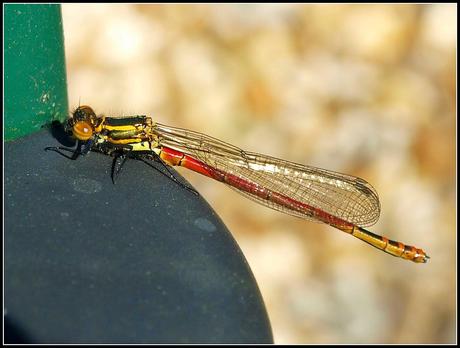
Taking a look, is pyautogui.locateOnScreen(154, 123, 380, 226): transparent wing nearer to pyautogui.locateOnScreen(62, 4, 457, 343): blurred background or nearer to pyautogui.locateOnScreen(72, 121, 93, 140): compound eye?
pyautogui.locateOnScreen(72, 121, 93, 140): compound eye

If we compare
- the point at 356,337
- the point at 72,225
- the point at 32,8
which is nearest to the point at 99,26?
the point at 356,337

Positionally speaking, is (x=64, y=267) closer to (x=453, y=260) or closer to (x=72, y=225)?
(x=72, y=225)

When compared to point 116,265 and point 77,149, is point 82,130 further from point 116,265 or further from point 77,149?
point 116,265

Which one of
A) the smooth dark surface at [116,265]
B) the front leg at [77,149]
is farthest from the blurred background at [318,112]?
the smooth dark surface at [116,265]

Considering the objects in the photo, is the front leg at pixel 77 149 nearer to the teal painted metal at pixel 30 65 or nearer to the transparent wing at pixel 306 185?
the teal painted metal at pixel 30 65

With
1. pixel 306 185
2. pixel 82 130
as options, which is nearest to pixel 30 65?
pixel 82 130

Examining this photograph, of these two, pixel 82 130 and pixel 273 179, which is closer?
pixel 82 130

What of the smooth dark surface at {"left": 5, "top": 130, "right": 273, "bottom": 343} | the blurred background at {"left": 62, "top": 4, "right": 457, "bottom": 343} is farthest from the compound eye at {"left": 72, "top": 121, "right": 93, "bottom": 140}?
the blurred background at {"left": 62, "top": 4, "right": 457, "bottom": 343}
